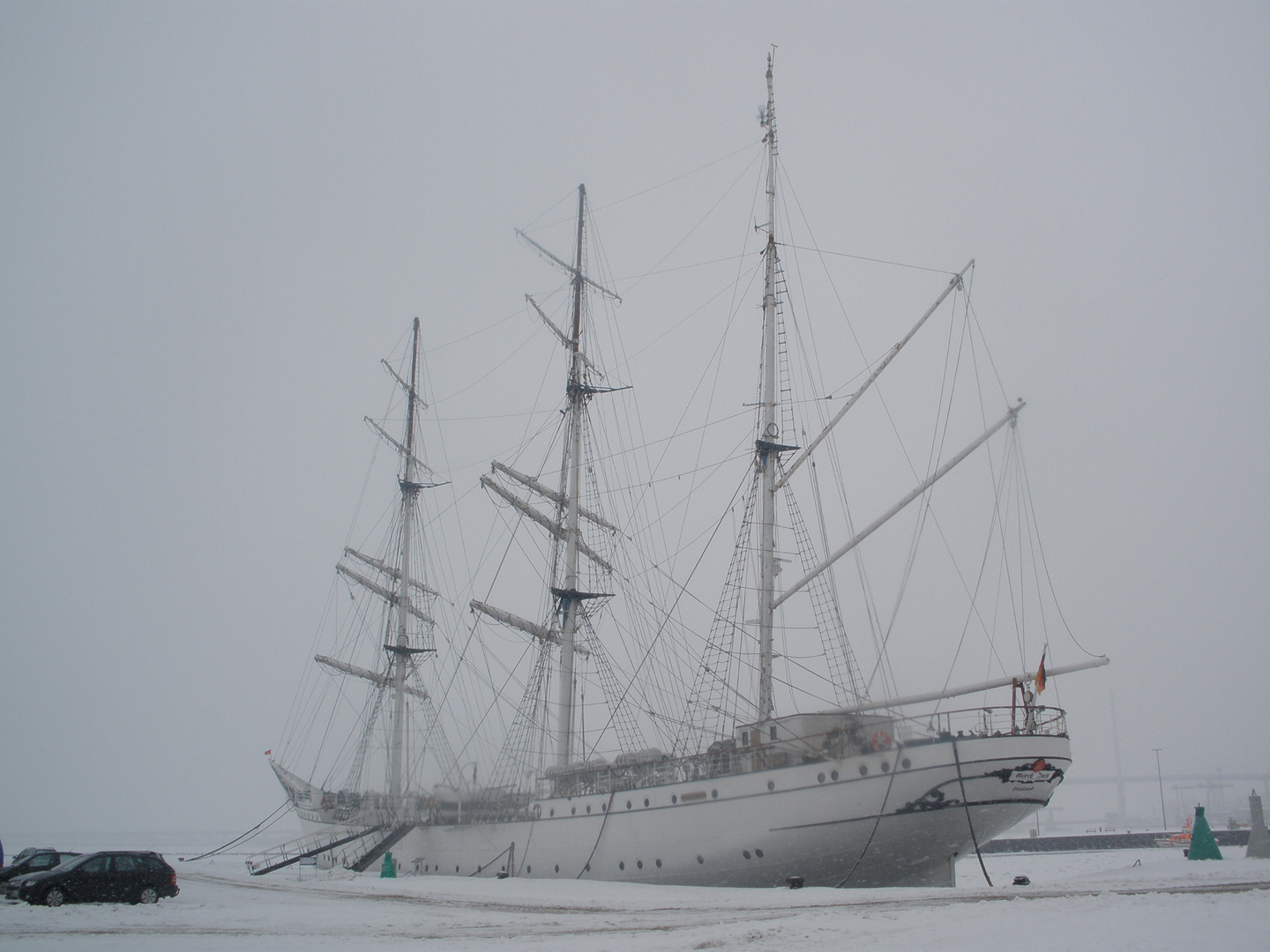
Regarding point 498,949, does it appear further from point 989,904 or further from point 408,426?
point 408,426

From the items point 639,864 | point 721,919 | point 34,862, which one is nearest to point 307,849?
point 34,862

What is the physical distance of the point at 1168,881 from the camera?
19.0 m

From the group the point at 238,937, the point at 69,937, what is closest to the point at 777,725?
the point at 238,937

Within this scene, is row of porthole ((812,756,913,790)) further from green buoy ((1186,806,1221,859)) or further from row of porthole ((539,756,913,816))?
green buoy ((1186,806,1221,859))

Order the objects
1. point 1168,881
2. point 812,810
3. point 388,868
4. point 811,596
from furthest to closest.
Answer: point 388,868
point 811,596
point 812,810
point 1168,881

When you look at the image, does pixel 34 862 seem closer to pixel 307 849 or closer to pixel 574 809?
pixel 574 809

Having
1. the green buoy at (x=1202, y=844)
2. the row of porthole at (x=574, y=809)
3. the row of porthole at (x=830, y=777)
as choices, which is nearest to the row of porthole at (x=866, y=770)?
the row of porthole at (x=830, y=777)

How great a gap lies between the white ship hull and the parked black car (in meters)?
Answer: 17.1

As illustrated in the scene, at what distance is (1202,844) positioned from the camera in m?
26.1

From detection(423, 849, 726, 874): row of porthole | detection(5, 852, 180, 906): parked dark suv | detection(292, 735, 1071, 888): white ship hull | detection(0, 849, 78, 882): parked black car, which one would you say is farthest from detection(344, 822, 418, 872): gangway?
detection(5, 852, 180, 906): parked dark suv

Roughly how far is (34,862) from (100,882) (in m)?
8.30

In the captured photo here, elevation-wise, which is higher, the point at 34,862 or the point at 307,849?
the point at 34,862

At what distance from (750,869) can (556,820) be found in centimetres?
1027

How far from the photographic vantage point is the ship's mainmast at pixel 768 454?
3084 centimetres
